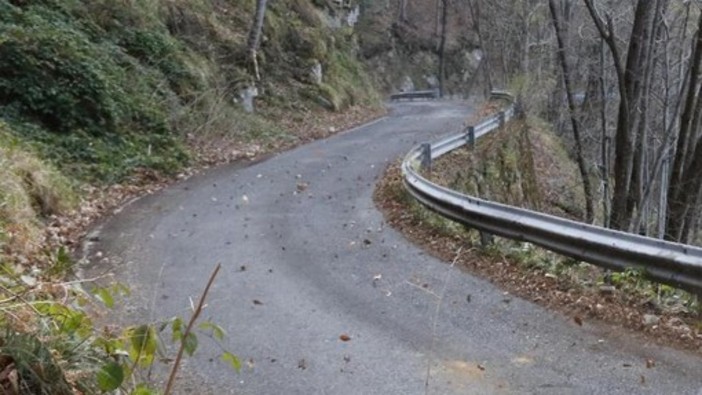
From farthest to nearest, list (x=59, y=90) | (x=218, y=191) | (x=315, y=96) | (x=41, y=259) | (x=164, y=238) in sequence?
(x=315, y=96)
(x=59, y=90)
(x=218, y=191)
(x=164, y=238)
(x=41, y=259)

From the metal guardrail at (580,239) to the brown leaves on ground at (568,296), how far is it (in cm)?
29

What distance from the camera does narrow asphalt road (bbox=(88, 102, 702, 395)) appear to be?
474 centimetres

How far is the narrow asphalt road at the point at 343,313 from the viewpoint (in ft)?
15.5

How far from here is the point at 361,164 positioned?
52.0ft

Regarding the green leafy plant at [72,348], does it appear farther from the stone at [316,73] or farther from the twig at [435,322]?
the stone at [316,73]

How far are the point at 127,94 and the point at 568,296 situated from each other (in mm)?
12372

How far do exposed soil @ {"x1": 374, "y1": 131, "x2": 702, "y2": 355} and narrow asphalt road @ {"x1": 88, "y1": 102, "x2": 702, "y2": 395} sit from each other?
0.57 ft

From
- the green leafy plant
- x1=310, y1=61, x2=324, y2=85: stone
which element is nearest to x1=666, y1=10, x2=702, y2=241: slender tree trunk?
the green leafy plant

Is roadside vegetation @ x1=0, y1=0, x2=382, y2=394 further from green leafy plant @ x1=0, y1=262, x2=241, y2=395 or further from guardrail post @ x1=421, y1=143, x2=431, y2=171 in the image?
guardrail post @ x1=421, y1=143, x2=431, y2=171

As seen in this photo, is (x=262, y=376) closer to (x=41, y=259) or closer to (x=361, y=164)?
(x=41, y=259)

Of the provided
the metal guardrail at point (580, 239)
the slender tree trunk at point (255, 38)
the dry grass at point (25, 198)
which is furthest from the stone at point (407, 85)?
the metal guardrail at point (580, 239)

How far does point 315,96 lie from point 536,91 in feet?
42.3

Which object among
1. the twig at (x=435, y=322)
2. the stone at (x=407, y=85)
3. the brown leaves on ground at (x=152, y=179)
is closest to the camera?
the twig at (x=435, y=322)

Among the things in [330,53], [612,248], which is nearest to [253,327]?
[612,248]
